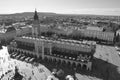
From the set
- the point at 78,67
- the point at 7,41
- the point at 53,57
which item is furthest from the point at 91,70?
the point at 7,41

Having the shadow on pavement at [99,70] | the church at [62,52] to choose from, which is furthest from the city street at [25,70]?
the church at [62,52]

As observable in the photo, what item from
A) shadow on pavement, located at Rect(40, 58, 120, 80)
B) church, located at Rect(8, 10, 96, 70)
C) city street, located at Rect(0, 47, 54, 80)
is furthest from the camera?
church, located at Rect(8, 10, 96, 70)

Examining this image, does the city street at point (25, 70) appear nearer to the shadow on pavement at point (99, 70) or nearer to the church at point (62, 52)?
the shadow on pavement at point (99, 70)

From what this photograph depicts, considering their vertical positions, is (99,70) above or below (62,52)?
below

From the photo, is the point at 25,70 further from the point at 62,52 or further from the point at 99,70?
the point at 99,70

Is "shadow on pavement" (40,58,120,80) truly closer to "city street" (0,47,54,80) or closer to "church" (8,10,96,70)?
"church" (8,10,96,70)

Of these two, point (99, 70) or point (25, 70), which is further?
point (99, 70)

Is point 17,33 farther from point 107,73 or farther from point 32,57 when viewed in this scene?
point 107,73

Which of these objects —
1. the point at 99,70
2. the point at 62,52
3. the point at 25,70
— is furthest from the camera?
the point at 62,52

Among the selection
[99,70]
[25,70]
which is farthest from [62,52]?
[25,70]

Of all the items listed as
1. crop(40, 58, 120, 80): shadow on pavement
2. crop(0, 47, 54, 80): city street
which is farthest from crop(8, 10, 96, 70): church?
crop(0, 47, 54, 80): city street

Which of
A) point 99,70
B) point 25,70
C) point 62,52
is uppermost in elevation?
point 62,52
